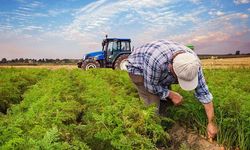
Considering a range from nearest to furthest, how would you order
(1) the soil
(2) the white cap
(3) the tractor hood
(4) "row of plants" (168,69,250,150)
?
(2) the white cap, (4) "row of plants" (168,69,250,150), (1) the soil, (3) the tractor hood

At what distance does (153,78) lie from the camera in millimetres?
5766

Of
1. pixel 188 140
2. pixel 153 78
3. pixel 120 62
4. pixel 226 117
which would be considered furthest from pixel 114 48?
pixel 226 117

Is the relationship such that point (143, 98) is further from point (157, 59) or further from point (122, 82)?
point (122, 82)

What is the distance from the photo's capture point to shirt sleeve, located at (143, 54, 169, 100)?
5.67 meters

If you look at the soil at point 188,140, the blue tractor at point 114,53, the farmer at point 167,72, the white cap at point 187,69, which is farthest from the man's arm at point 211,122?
the blue tractor at point 114,53

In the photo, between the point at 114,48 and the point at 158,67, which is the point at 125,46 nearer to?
the point at 114,48

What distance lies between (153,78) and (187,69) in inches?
39.3

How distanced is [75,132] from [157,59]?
1693 millimetres

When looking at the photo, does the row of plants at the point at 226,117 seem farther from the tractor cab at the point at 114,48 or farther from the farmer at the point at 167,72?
the tractor cab at the point at 114,48

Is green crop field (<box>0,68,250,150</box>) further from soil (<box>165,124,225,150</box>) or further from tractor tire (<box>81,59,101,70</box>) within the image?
tractor tire (<box>81,59,101,70</box>)

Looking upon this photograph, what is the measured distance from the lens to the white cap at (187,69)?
486 centimetres

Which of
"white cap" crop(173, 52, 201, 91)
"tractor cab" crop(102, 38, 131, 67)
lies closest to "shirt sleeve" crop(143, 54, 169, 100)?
"white cap" crop(173, 52, 201, 91)

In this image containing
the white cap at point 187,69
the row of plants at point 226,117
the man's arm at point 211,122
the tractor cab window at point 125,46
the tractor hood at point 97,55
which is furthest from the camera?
the tractor hood at point 97,55

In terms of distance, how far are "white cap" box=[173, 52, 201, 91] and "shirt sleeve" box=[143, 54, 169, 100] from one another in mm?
670
